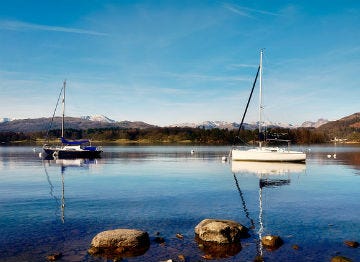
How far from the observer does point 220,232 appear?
76.2ft

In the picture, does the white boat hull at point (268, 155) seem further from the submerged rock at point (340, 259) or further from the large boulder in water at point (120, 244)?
the submerged rock at point (340, 259)

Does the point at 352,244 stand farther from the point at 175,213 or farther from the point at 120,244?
the point at 175,213

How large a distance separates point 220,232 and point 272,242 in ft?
10.4

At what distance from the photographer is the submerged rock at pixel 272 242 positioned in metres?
22.4

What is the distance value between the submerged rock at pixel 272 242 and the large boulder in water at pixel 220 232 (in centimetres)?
168

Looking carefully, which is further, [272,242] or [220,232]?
[220,232]

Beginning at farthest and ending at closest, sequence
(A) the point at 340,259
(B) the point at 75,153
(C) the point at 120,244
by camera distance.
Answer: (B) the point at 75,153 → (C) the point at 120,244 → (A) the point at 340,259

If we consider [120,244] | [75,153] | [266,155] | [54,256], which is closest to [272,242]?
[120,244]

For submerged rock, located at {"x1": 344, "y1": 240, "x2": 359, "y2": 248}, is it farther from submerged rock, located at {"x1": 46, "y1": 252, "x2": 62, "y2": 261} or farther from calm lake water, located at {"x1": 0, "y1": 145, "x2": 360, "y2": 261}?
submerged rock, located at {"x1": 46, "y1": 252, "x2": 62, "y2": 261}

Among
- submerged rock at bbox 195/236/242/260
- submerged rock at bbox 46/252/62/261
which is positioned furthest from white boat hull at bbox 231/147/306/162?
submerged rock at bbox 46/252/62/261

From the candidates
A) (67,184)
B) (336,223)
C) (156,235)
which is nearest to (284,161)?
(67,184)

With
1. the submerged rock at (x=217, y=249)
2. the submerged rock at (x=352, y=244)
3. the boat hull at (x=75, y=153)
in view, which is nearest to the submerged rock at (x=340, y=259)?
the submerged rock at (x=352, y=244)

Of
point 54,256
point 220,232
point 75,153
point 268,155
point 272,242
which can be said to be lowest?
point 54,256

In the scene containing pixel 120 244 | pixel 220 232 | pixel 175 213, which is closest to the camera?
pixel 120 244
